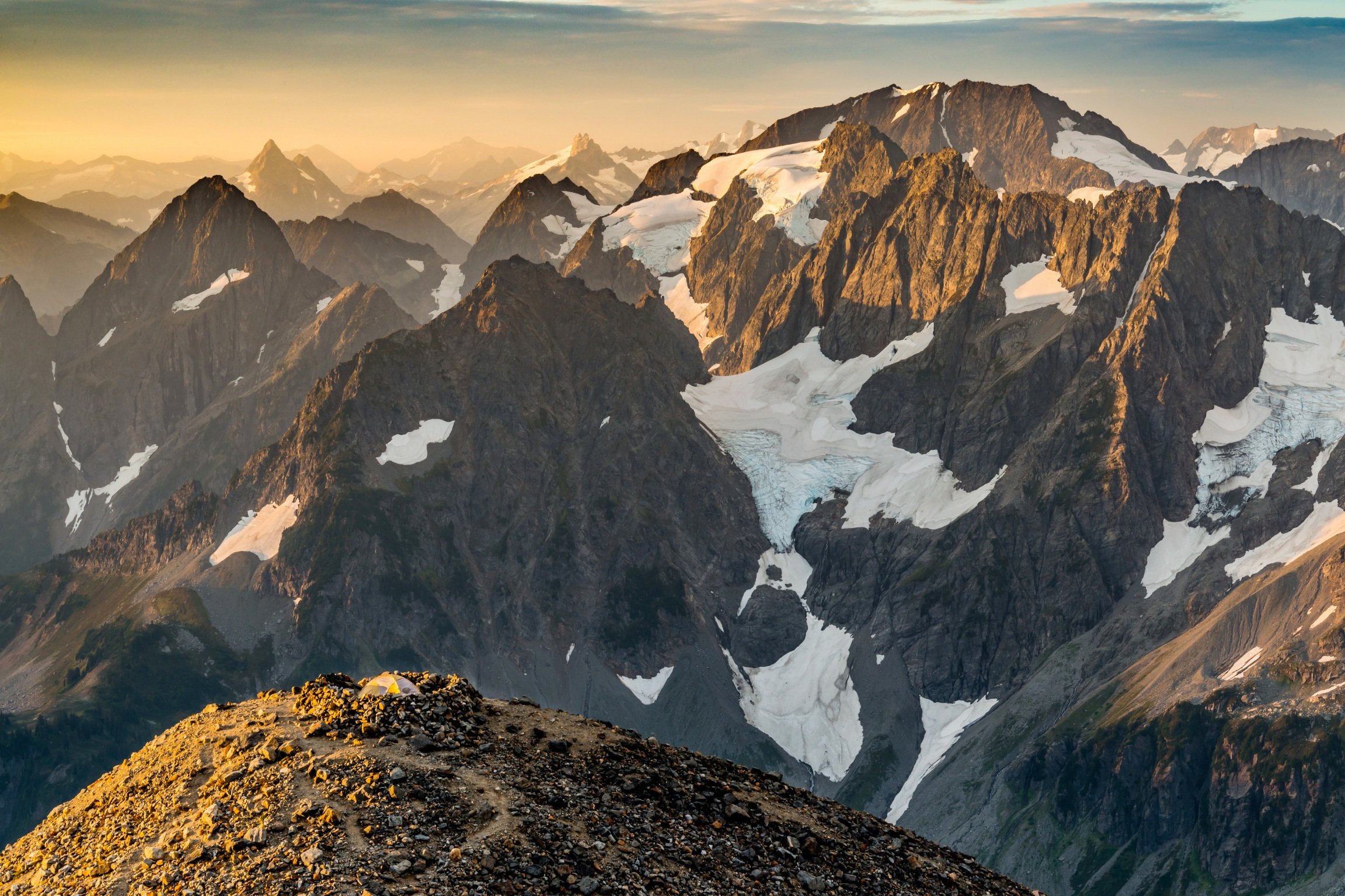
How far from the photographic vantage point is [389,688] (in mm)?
59562

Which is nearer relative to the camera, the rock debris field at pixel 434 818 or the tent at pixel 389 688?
the rock debris field at pixel 434 818

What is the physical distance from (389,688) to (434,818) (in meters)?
9.96

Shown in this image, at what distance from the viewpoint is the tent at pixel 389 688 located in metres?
59.2

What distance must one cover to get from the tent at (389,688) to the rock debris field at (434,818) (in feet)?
1.54

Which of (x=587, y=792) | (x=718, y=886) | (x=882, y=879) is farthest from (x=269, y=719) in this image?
(x=882, y=879)

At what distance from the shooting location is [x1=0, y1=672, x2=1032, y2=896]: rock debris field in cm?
4872

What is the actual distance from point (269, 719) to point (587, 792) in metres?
13.6

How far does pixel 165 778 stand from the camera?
56875 mm

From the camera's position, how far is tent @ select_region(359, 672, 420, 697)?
59.2 meters

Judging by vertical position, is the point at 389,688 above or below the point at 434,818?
below

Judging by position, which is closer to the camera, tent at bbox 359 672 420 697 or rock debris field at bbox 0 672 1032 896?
rock debris field at bbox 0 672 1032 896

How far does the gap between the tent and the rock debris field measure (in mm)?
469

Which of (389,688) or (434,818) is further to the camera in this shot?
(389,688)

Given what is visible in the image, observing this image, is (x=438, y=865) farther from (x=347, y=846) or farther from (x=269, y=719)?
(x=269, y=719)
